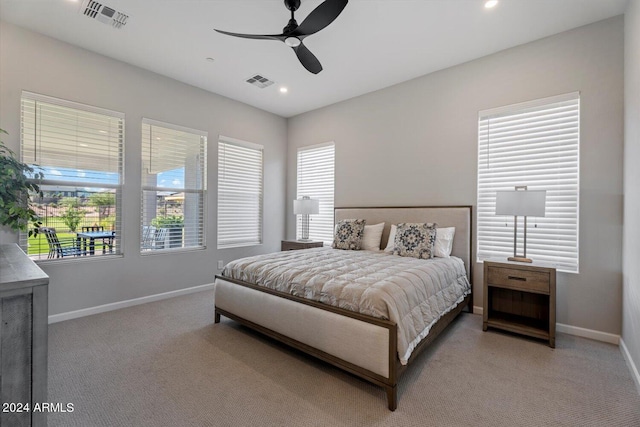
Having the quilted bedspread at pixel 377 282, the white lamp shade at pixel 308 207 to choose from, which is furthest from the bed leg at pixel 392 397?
the white lamp shade at pixel 308 207

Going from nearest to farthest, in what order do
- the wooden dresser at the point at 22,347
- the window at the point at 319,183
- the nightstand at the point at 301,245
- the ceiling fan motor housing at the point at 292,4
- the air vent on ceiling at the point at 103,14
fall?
the wooden dresser at the point at 22,347 < the ceiling fan motor housing at the point at 292,4 < the air vent on ceiling at the point at 103,14 < the nightstand at the point at 301,245 < the window at the point at 319,183

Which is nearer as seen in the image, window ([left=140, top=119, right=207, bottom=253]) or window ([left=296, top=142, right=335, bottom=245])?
window ([left=140, top=119, right=207, bottom=253])

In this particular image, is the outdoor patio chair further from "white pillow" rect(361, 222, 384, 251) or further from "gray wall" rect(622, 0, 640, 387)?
"gray wall" rect(622, 0, 640, 387)

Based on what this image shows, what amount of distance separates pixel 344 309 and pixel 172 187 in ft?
10.8

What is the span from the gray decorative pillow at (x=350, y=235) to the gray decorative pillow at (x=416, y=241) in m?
0.63

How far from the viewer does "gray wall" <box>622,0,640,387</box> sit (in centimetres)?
218

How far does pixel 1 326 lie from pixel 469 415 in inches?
92.1

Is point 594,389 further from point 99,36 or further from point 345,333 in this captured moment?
point 99,36

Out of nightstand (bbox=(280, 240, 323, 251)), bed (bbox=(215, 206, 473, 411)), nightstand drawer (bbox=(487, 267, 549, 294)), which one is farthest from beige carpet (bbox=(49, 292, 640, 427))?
nightstand (bbox=(280, 240, 323, 251))

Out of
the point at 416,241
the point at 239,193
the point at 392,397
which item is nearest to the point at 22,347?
the point at 392,397

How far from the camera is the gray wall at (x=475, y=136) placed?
110 inches

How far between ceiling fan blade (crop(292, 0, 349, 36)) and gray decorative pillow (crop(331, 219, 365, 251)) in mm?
2522

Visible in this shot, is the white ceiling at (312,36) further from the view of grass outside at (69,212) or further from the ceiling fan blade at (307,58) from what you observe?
the view of grass outside at (69,212)

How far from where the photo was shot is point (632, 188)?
2.36 metres
